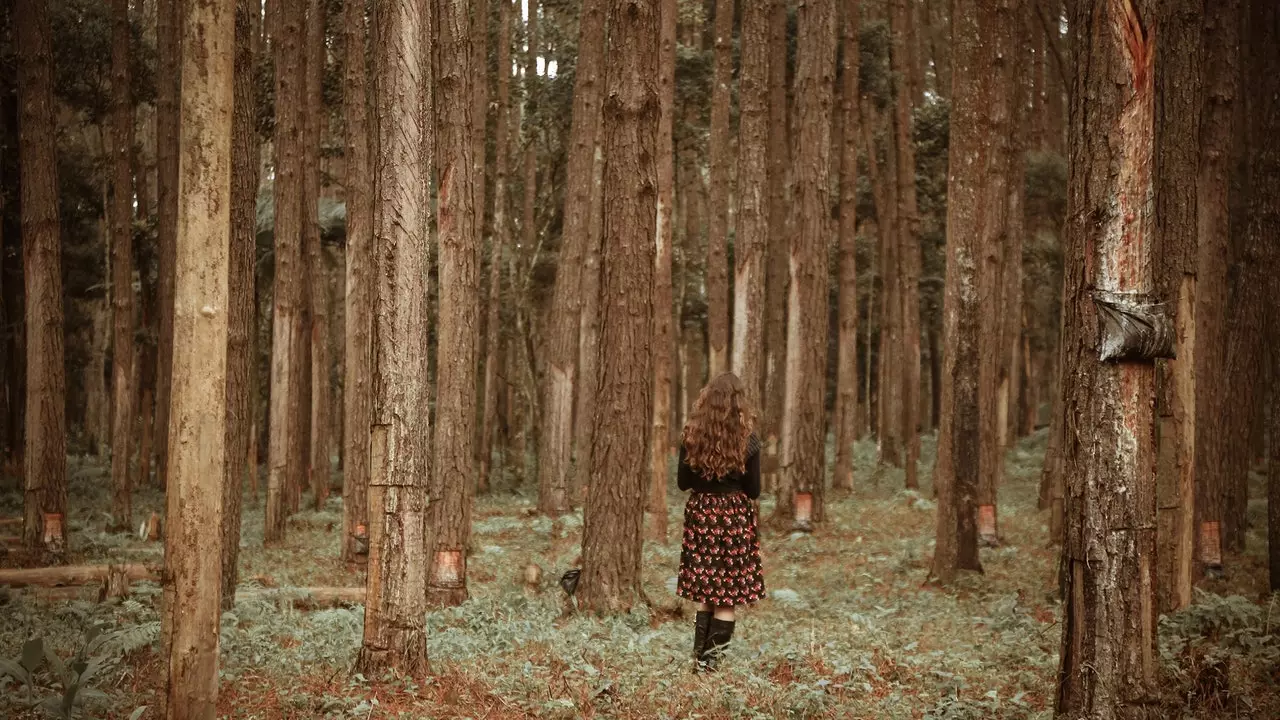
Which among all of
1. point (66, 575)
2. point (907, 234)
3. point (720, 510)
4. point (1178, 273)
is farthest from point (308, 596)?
point (907, 234)

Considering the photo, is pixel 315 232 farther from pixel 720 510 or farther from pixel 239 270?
pixel 720 510

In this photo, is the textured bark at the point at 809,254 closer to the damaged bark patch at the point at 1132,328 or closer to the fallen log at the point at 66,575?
the fallen log at the point at 66,575

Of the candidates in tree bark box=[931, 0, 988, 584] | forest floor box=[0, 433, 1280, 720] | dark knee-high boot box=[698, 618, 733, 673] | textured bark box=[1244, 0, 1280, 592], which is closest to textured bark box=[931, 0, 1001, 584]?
tree bark box=[931, 0, 988, 584]

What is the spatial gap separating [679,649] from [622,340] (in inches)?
105

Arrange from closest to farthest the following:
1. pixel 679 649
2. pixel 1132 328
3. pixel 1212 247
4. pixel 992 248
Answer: pixel 1132 328 → pixel 679 649 → pixel 1212 247 → pixel 992 248

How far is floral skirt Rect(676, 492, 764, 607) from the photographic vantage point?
7555 millimetres

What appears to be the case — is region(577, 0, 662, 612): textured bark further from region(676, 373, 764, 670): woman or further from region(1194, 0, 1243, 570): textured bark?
region(1194, 0, 1243, 570): textured bark

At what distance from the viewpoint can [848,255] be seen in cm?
2162

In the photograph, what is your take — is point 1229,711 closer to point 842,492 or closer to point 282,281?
point 282,281

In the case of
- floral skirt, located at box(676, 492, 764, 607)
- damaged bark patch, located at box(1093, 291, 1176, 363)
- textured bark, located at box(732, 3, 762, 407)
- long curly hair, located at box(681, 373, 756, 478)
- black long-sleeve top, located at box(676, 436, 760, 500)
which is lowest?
floral skirt, located at box(676, 492, 764, 607)

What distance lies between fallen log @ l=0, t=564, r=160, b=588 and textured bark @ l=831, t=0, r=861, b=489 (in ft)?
45.0

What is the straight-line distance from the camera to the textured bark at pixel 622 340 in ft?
29.1

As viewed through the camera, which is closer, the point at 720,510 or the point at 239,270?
the point at 720,510

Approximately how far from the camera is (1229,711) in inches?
222
